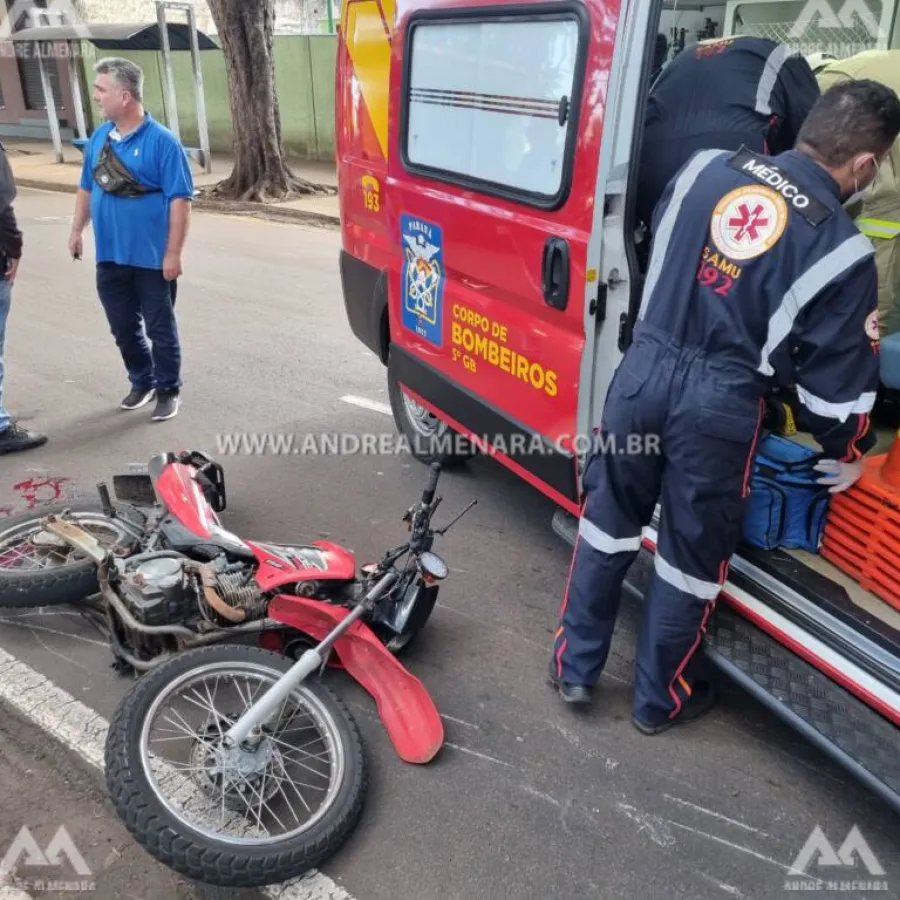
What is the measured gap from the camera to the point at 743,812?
7.84 feet

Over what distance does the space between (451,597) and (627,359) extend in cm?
135

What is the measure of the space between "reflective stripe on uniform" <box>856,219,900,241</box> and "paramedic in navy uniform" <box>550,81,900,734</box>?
892 mm

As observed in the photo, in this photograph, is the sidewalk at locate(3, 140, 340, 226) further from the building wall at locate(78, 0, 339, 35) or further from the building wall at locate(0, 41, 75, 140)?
the building wall at locate(78, 0, 339, 35)

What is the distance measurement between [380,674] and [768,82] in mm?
2182

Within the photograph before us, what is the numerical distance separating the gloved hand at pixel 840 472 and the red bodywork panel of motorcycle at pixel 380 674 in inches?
53.7

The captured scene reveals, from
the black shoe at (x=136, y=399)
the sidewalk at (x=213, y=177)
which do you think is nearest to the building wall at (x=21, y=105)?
the sidewalk at (x=213, y=177)

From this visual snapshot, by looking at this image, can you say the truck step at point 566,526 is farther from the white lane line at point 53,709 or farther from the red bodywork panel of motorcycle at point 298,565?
the white lane line at point 53,709

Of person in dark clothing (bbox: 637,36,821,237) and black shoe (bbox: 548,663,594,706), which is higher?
person in dark clothing (bbox: 637,36,821,237)

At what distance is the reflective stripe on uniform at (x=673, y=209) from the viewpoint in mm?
2295

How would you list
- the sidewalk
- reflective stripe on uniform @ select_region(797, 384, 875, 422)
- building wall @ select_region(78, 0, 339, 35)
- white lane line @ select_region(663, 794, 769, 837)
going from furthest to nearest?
building wall @ select_region(78, 0, 339, 35), the sidewalk, white lane line @ select_region(663, 794, 769, 837), reflective stripe on uniform @ select_region(797, 384, 875, 422)

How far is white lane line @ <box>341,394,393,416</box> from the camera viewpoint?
519 centimetres

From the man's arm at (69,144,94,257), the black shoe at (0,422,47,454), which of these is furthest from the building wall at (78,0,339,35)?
the black shoe at (0,422,47,454)

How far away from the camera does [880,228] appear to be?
10.1ft

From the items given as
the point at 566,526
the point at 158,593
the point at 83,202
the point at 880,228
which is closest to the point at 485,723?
the point at 566,526
